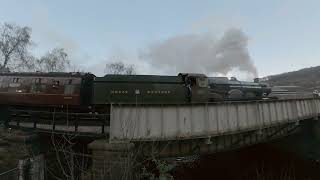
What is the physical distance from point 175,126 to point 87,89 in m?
9.59

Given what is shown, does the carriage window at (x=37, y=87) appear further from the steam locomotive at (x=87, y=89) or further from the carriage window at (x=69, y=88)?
the carriage window at (x=69, y=88)

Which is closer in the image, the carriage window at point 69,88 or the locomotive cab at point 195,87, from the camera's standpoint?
the carriage window at point 69,88

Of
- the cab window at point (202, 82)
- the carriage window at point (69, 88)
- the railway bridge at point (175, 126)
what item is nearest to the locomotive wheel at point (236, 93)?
the cab window at point (202, 82)

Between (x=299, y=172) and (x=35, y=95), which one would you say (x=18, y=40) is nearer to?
(x=35, y=95)

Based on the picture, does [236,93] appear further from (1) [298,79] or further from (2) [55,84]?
(1) [298,79]

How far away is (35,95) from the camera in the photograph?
81.0 feet

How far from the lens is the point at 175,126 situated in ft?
58.9

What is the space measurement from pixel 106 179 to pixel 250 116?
14.8 m

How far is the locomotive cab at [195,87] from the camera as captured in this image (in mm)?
26531

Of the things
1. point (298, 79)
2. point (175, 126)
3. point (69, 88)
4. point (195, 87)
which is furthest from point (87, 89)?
point (298, 79)

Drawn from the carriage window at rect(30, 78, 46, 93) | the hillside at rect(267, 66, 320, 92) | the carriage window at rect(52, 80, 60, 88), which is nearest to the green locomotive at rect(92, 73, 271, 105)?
the carriage window at rect(52, 80, 60, 88)

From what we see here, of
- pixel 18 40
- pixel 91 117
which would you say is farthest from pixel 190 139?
pixel 18 40

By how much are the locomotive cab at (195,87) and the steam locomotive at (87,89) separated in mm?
83

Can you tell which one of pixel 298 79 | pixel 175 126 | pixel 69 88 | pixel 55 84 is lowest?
pixel 175 126
